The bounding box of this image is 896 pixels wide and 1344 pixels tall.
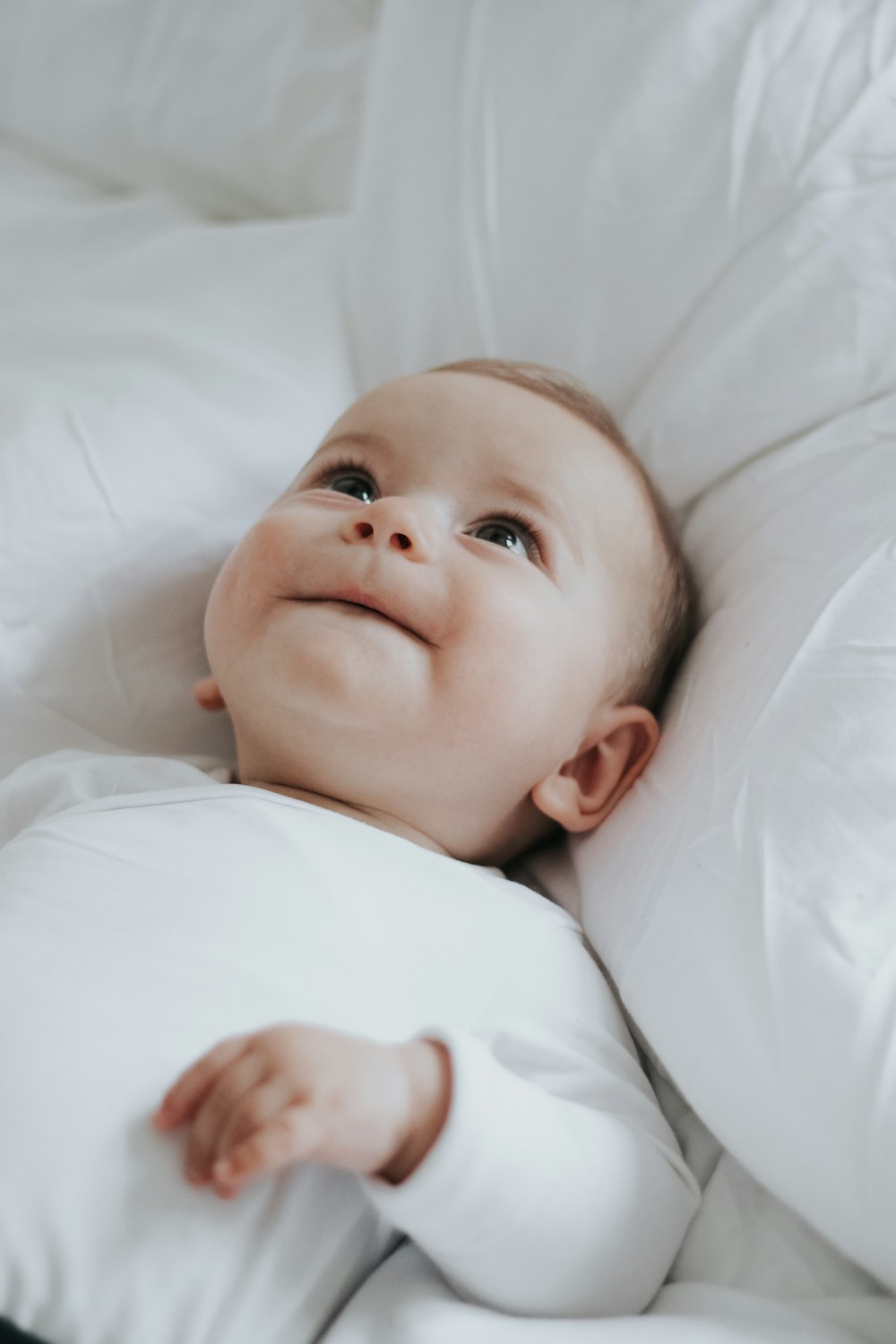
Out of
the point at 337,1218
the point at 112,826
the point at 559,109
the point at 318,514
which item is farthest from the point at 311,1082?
the point at 559,109

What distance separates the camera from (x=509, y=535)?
1015 mm

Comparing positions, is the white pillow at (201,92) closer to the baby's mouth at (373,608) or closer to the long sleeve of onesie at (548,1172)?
the baby's mouth at (373,608)

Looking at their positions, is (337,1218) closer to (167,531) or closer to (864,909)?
(864,909)

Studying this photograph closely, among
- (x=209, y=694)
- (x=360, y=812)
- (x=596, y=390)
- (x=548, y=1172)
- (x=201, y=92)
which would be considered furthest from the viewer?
(x=201, y=92)

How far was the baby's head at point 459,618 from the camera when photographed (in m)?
0.92

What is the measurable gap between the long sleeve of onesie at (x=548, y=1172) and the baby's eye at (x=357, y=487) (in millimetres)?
404

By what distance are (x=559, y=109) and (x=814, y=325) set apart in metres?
0.34

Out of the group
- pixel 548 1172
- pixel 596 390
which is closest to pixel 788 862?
pixel 548 1172

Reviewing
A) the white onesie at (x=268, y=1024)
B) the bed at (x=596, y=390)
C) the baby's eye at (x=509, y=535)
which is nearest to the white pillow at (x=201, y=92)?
the bed at (x=596, y=390)

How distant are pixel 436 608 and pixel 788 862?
30 centimetres

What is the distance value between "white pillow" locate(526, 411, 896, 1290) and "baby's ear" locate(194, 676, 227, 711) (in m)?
0.33

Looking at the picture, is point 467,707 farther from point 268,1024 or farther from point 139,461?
point 139,461

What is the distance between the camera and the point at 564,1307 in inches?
30.0

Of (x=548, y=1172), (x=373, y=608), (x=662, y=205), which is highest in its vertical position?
(x=662, y=205)
